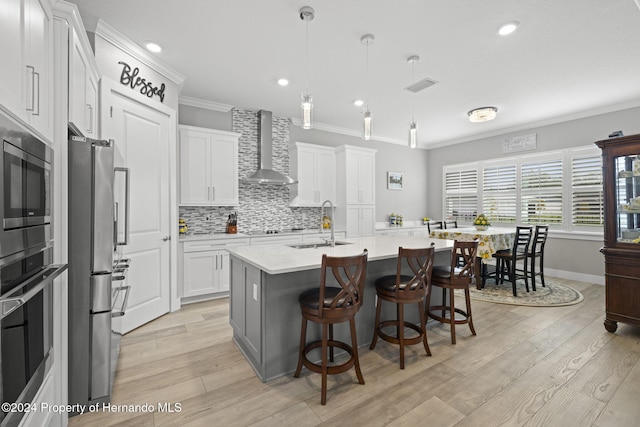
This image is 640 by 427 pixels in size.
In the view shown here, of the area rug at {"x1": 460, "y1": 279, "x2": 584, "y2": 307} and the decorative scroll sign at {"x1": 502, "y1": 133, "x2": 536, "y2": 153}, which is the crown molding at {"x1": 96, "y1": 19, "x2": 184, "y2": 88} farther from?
the decorative scroll sign at {"x1": 502, "y1": 133, "x2": 536, "y2": 153}

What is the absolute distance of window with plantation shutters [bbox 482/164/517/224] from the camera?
614 centimetres

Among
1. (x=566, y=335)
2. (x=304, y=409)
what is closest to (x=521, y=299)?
(x=566, y=335)

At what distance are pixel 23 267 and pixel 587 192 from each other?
7094 millimetres

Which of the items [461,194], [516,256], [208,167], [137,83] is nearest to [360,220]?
[516,256]

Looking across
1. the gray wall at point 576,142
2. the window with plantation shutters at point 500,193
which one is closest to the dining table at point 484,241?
the gray wall at point 576,142

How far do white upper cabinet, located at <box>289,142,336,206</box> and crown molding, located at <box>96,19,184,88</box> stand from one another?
2.25m

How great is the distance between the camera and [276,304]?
7.39 feet

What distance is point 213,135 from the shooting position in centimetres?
441

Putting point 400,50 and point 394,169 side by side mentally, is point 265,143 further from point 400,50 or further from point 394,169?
point 394,169

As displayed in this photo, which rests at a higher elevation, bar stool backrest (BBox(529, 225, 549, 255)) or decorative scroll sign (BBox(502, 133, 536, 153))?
decorative scroll sign (BBox(502, 133, 536, 153))

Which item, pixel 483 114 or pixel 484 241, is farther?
pixel 483 114

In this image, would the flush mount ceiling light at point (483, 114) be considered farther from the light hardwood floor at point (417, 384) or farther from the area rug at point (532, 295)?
the light hardwood floor at point (417, 384)

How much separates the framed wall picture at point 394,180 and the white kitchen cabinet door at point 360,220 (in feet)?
4.10

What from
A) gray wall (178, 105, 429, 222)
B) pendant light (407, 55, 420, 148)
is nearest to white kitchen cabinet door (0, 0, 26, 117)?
pendant light (407, 55, 420, 148)
